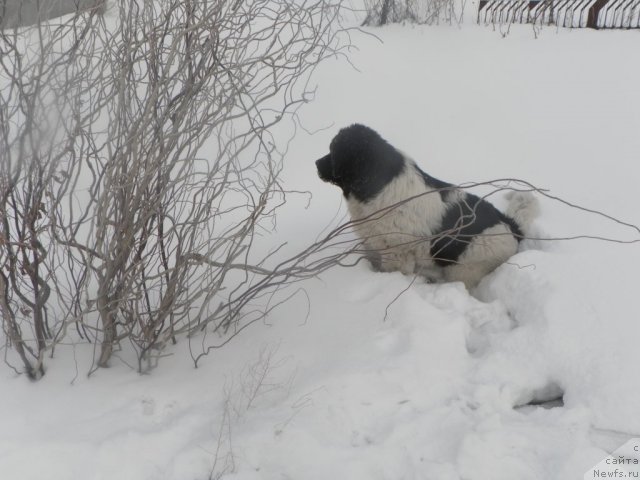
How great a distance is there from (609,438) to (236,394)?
1696mm

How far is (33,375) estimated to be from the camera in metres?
2.74

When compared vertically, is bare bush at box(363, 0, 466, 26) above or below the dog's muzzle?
above

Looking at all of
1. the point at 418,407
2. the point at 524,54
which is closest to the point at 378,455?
the point at 418,407

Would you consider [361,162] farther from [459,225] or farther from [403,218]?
[459,225]

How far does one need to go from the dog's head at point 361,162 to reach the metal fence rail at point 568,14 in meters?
5.84

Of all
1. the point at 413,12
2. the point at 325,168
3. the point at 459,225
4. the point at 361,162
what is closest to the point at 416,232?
the point at 459,225

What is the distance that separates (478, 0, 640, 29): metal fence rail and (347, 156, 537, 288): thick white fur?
19.0ft

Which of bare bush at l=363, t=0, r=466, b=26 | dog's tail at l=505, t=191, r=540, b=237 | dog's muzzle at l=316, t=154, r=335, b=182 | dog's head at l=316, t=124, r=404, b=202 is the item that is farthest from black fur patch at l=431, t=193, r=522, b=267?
bare bush at l=363, t=0, r=466, b=26

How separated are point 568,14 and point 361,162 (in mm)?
7184

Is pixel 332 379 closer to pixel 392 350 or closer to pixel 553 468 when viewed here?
pixel 392 350

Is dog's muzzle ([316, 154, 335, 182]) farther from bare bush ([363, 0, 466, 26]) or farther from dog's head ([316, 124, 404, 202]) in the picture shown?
bare bush ([363, 0, 466, 26])

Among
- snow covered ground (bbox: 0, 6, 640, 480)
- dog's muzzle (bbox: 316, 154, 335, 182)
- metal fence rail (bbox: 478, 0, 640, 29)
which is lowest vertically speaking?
snow covered ground (bbox: 0, 6, 640, 480)

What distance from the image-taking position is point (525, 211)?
13.0 ft

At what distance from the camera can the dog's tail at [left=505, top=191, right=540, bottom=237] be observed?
12.9 feet
